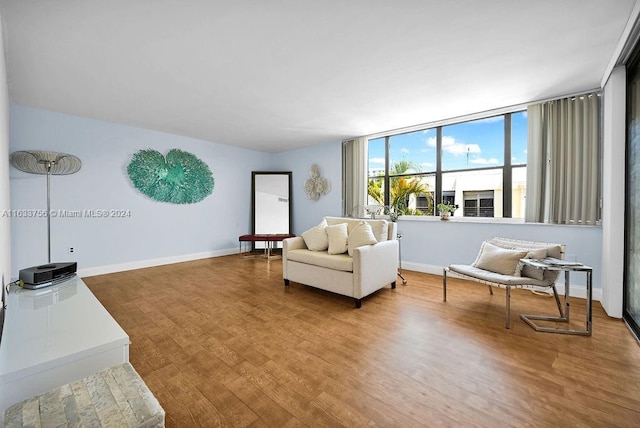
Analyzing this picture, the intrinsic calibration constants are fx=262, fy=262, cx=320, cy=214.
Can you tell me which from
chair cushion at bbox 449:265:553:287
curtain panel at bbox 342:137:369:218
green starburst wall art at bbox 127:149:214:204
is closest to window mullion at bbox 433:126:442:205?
curtain panel at bbox 342:137:369:218

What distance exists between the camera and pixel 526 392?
1.51 metres

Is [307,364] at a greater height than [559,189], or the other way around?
[559,189]

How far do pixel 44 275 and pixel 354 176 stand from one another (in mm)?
4274

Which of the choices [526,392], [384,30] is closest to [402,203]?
[384,30]

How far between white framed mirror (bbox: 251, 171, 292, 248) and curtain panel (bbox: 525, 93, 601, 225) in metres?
4.47

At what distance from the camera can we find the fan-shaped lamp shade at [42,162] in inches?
123

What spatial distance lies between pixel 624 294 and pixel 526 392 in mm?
1941

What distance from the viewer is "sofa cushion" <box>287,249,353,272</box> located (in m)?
2.89

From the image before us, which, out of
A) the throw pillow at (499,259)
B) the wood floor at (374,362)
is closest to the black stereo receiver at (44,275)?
the wood floor at (374,362)

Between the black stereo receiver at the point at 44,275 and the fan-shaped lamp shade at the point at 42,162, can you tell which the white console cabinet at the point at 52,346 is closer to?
the black stereo receiver at the point at 44,275

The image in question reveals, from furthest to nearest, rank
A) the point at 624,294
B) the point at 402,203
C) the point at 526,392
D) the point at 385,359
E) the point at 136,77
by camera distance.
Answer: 1. the point at 402,203
2. the point at 136,77
3. the point at 624,294
4. the point at 385,359
5. the point at 526,392

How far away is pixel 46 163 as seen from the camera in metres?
3.22

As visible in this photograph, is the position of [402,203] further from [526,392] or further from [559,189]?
[526,392]

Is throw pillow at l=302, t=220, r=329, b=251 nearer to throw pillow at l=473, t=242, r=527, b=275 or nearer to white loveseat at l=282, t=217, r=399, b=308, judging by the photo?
white loveseat at l=282, t=217, r=399, b=308
